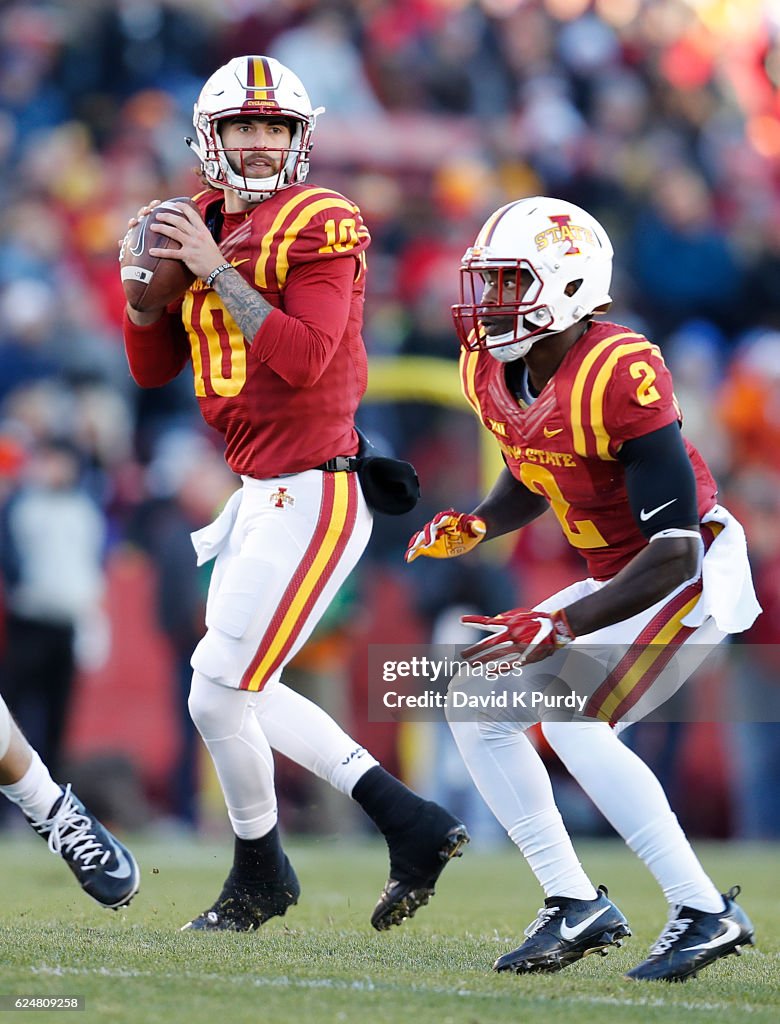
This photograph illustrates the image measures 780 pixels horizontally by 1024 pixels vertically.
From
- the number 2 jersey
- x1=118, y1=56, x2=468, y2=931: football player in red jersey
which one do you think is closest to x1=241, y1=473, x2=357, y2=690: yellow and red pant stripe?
x1=118, y1=56, x2=468, y2=931: football player in red jersey

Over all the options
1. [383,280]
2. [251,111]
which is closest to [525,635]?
[251,111]

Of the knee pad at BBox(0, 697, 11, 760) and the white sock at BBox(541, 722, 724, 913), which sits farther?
the knee pad at BBox(0, 697, 11, 760)

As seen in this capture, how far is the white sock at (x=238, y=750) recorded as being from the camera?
4.39m

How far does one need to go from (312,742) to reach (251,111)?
1.68 m

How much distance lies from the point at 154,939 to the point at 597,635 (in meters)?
1.37

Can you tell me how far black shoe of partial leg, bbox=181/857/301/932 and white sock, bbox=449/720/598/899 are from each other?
2.74 ft

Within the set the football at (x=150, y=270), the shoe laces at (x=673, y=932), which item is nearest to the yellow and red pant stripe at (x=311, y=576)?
the football at (x=150, y=270)

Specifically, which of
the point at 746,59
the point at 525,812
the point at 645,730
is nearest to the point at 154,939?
the point at 525,812

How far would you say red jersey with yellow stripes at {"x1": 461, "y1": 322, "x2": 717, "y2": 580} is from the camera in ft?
12.7

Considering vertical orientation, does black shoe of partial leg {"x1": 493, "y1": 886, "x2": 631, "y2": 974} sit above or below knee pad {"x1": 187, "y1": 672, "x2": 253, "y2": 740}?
below

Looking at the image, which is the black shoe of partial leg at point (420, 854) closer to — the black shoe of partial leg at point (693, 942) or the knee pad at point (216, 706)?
the knee pad at point (216, 706)

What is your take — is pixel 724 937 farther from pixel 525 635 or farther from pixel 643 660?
pixel 525 635

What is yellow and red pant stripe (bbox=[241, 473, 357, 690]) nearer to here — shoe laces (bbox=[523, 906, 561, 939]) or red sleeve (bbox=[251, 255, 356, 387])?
red sleeve (bbox=[251, 255, 356, 387])

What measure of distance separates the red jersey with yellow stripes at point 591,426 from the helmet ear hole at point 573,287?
106 millimetres
